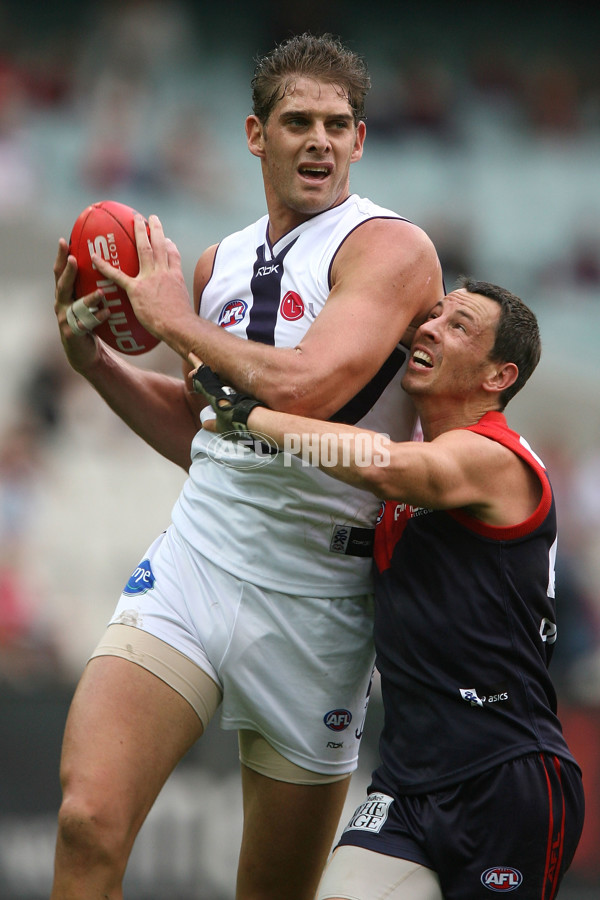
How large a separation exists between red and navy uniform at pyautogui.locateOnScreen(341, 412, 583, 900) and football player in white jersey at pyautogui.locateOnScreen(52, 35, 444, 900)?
0.27 meters

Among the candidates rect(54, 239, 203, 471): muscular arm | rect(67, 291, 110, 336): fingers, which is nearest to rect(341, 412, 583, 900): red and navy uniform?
rect(54, 239, 203, 471): muscular arm

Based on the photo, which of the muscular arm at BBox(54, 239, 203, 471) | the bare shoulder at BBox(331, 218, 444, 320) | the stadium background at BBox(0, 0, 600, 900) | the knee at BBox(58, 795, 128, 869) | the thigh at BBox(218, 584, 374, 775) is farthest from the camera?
the stadium background at BBox(0, 0, 600, 900)

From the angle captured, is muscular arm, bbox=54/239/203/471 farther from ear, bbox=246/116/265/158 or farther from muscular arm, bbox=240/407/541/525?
muscular arm, bbox=240/407/541/525

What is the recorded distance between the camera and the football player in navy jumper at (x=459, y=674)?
3.36m

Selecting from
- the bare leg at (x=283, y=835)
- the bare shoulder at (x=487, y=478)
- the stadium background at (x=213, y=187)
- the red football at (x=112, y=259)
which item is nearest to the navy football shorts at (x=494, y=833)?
the bare leg at (x=283, y=835)

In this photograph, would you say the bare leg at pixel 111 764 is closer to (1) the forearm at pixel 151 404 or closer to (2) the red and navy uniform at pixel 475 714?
(2) the red and navy uniform at pixel 475 714

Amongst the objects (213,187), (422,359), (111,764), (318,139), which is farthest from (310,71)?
(213,187)

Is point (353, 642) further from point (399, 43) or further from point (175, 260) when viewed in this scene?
point (399, 43)

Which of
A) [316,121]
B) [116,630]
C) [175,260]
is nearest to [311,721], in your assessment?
[116,630]

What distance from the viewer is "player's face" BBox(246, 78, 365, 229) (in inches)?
149

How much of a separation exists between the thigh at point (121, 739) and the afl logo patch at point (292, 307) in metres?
1.23

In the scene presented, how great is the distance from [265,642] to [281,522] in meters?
0.39

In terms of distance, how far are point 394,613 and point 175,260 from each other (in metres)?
1.40

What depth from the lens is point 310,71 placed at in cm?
384
